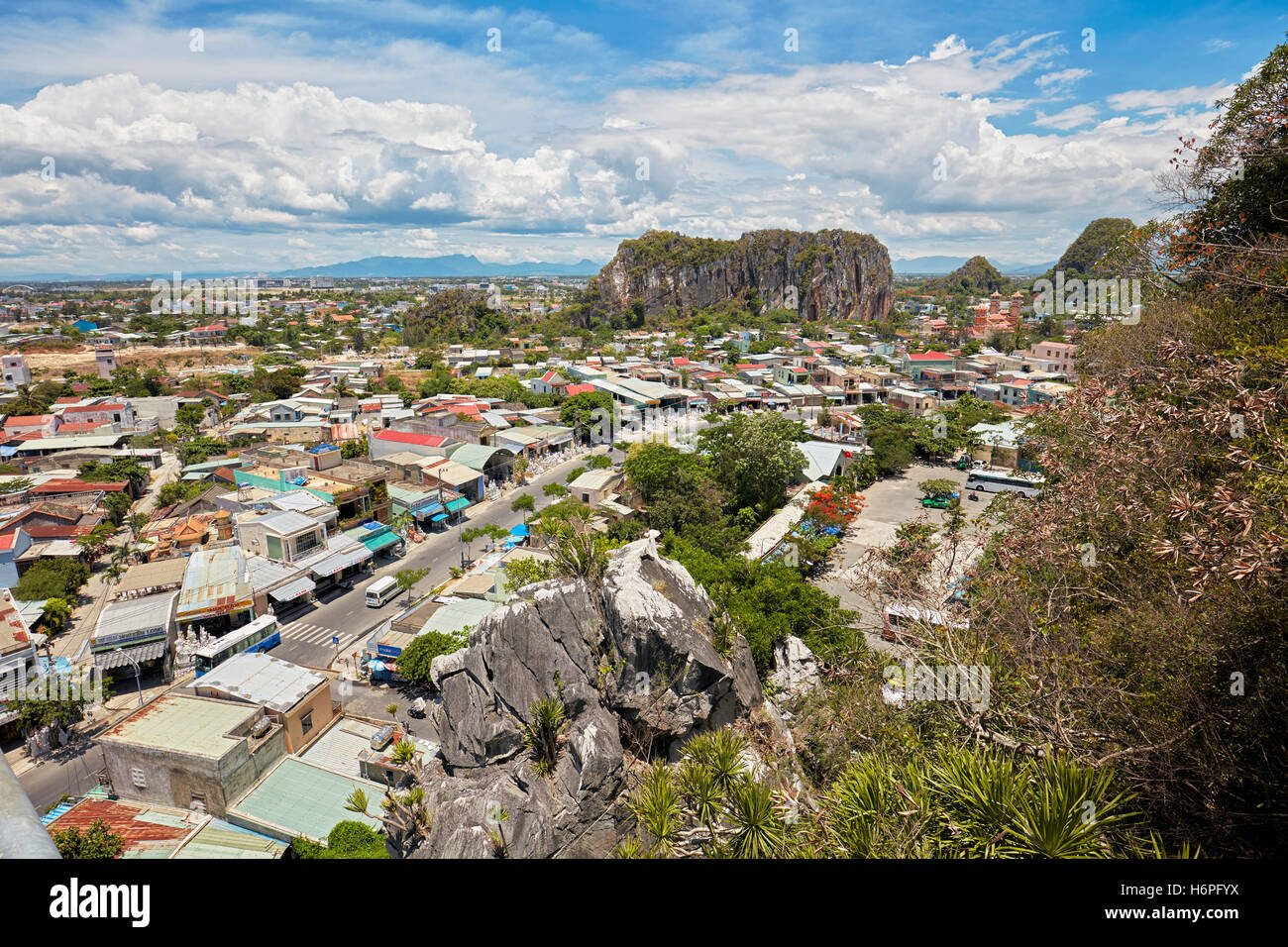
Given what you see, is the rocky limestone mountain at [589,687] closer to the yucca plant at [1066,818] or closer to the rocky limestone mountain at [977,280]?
the yucca plant at [1066,818]

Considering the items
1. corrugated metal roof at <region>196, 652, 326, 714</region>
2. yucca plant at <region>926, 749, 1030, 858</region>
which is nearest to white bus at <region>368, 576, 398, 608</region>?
corrugated metal roof at <region>196, 652, 326, 714</region>

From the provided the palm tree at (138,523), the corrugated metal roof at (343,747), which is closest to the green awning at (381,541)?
the palm tree at (138,523)

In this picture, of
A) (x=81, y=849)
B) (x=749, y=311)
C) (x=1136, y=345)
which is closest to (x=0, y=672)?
(x=81, y=849)

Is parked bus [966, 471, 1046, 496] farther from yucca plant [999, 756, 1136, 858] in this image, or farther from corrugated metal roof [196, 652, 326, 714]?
corrugated metal roof [196, 652, 326, 714]

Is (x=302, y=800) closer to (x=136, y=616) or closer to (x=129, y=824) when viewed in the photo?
(x=129, y=824)

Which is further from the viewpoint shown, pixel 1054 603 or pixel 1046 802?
pixel 1054 603
